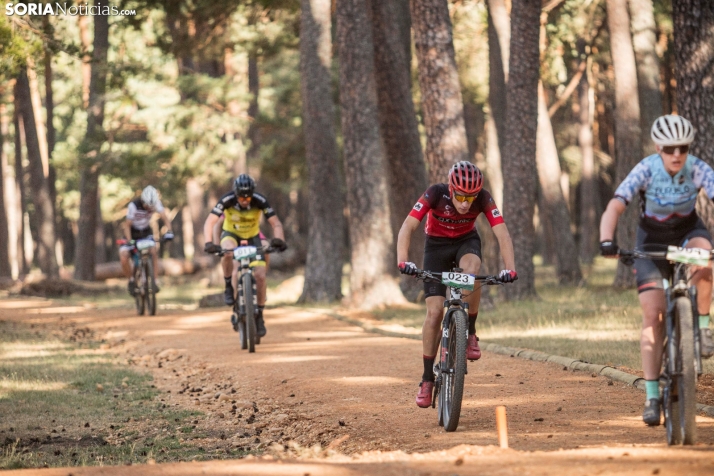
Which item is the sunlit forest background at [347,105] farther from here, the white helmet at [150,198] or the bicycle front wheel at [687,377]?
the bicycle front wheel at [687,377]

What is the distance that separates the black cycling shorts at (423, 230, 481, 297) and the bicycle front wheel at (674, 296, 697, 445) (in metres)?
2.22

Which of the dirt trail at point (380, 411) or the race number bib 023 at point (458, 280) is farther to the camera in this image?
the race number bib 023 at point (458, 280)

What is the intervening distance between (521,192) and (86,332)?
30.2 ft

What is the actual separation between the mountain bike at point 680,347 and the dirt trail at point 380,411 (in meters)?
0.19

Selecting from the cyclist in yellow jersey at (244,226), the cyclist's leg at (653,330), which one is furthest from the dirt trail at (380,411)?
the cyclist in yellow jersey at (244,226)

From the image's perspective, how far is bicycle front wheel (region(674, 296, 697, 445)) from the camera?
6.74 metres

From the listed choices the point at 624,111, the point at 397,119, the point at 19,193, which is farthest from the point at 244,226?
the point at 19,193

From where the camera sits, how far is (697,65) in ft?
45.4

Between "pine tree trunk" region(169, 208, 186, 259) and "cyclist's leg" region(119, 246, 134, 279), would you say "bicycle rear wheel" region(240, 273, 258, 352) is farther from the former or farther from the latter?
"pine tree trunk" region(169, 208, 186, 259)

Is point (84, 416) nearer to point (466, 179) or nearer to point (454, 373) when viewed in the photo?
point (454, 373)

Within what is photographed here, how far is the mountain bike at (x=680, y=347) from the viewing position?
678 centimetres

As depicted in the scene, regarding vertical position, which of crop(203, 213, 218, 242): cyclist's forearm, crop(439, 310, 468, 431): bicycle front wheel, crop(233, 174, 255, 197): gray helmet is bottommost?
crop(439, 310, 468, 431): bicycle front wheel

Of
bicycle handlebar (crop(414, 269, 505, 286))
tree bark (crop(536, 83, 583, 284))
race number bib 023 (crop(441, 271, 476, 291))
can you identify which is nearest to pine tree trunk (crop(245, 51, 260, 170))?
tree bark (crop(536, 83, 583, 284))

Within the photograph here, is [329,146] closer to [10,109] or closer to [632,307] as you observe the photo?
[632,307]
